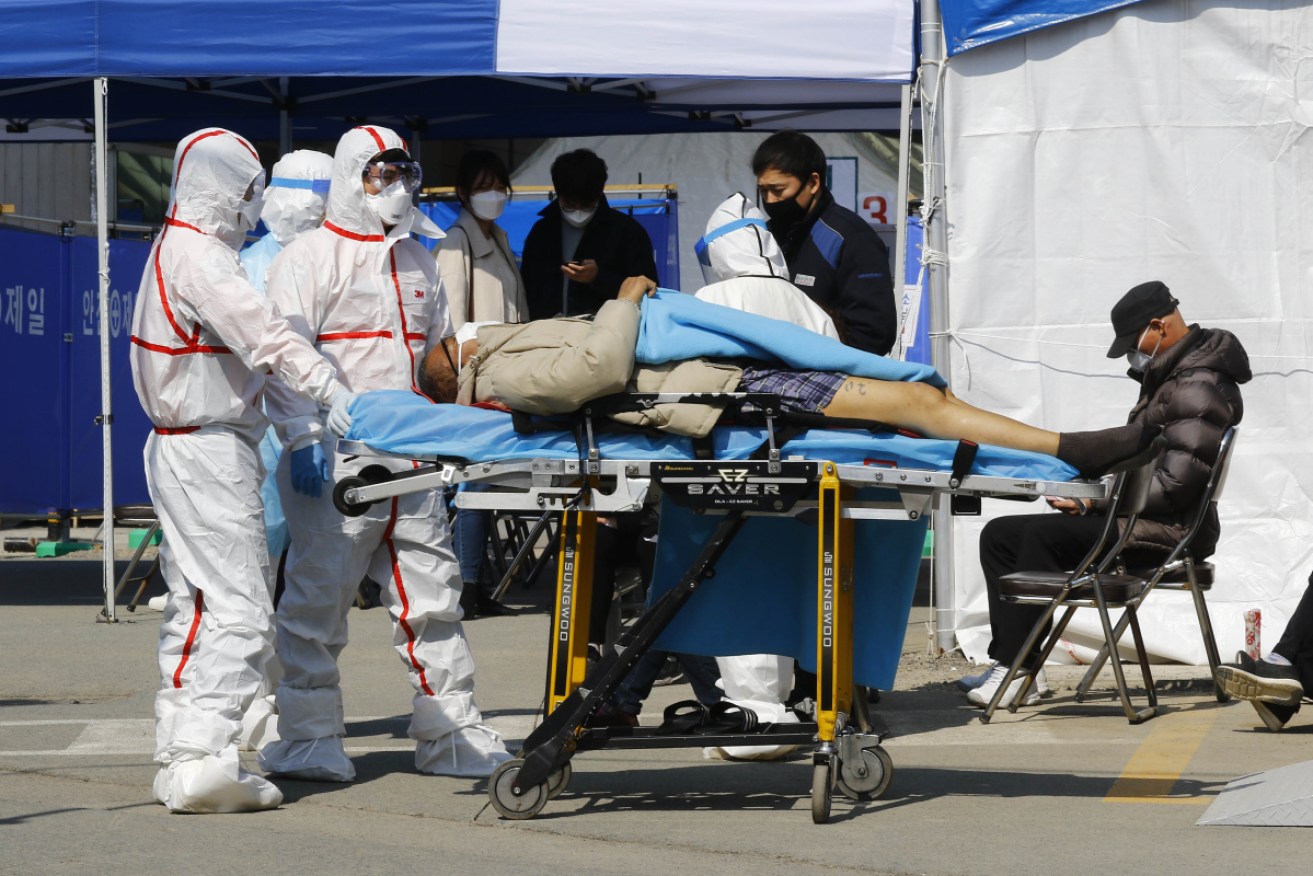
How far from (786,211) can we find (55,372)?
7737mm

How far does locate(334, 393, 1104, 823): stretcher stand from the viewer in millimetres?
4859

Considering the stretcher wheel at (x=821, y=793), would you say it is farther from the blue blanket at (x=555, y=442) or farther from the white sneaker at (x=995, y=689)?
the white sneaker at (x=995, y=689)

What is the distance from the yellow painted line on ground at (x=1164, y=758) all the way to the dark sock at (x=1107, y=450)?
1.09 meters

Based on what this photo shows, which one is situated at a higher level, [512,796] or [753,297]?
[753,297]

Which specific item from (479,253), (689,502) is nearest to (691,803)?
(689,502)

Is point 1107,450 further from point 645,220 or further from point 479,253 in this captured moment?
point 645,220

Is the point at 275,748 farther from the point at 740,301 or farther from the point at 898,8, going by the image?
the point at 898,8

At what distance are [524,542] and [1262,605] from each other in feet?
14.8

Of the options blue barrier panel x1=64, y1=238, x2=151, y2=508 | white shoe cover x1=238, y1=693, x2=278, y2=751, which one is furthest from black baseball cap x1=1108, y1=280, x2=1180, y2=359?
blue barrier panel x1=64, y1=238, x2=151, y2=508

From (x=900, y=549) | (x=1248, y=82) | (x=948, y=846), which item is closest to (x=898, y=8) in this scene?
(x=1248, y=82)

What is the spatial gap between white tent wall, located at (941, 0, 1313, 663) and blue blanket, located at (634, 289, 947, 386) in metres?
3.41

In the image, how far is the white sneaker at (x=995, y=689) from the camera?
7355mm

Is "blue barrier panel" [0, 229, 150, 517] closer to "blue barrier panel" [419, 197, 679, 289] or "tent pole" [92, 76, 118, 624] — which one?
"blue barrier panel" [419, 197, 679, 289]

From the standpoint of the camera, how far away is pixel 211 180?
213 inches
